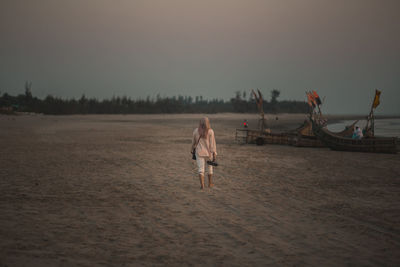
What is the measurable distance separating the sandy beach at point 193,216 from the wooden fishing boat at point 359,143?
607 cm

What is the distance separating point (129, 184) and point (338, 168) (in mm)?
8056

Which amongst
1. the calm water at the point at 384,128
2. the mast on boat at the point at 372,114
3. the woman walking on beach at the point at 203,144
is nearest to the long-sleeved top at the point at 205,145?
the woman walking on beach at the point at 203,144

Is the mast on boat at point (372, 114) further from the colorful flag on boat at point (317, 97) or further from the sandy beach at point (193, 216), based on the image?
the sandy beach at point (193, 216)

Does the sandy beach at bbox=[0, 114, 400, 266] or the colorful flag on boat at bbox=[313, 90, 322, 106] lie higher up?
the colorful flag on boat at bbox=[313, 90, 322, 106]

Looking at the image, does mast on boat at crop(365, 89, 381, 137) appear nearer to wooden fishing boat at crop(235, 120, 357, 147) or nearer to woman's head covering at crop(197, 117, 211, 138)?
wooden fishing boat at crop(235, 120, 357, 147)

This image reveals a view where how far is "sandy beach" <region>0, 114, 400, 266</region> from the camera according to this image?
3.97 m

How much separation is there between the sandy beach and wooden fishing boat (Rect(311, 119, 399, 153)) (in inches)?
239

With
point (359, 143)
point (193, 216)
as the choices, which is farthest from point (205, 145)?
point (359, 143)

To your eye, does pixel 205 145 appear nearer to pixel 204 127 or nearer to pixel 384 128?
pixel 204 127

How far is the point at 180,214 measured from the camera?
567 cm

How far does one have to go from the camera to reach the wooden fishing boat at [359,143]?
15875 millimetres

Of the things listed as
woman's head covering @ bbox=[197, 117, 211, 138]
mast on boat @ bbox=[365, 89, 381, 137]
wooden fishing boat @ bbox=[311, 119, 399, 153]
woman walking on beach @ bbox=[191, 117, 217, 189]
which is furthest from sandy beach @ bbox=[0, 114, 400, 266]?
mast on boat @ bbox=[365, 89, 381, 137]

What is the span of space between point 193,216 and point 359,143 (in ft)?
47.0

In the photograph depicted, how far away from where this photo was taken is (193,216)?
18.2ft
